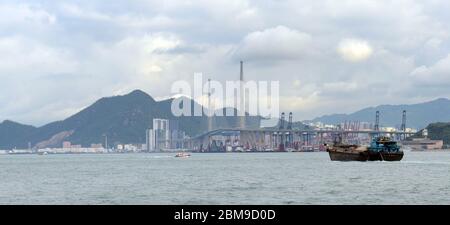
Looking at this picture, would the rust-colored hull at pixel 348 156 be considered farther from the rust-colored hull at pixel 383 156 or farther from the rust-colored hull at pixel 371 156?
the rust-colored hull at pixel 383 156

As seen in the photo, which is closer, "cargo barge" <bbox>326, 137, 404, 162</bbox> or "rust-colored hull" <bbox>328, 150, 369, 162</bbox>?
"cargo barge" <bbox>326, 137, 404, 162</bbox>

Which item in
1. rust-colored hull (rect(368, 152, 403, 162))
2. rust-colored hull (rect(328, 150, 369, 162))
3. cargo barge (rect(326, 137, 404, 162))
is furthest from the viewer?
rust-colored hull (rect(328, 150, 369, 162))

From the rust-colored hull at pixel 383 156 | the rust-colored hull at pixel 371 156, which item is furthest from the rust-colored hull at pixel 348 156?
the rust-colored hull at pixel 383 156

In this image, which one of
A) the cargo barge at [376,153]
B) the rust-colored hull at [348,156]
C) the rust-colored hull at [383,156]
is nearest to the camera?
the rust-colored hull at [383,156]

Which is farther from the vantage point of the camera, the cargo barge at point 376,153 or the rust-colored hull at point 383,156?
the cargo barge at point 376,153

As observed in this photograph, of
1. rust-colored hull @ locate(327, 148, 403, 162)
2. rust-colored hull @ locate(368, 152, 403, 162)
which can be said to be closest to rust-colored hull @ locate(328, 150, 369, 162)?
rust-colored hull @ locate(327, 148, 403, 162)

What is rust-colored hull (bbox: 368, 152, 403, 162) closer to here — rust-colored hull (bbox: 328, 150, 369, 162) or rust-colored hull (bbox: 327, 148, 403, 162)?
rust-colored hull (bbox: 327, 148, 403, 162)

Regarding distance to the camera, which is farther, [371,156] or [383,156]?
[383,156]

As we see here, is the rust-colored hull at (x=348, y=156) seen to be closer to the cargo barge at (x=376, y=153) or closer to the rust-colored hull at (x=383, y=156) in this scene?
the cargo barge at (x=376, y=153)

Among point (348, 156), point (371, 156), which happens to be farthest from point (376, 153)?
point (348, 156)

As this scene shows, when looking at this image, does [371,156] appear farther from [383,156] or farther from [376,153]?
[383,156]

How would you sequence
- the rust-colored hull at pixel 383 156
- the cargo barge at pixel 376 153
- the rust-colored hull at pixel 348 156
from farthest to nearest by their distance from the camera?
the rust-colored hull at pixel 348 156
the cargo barge at pixel 376 153
the rust-colored hull at pixel 383 156

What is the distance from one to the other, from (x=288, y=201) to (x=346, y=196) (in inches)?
208
